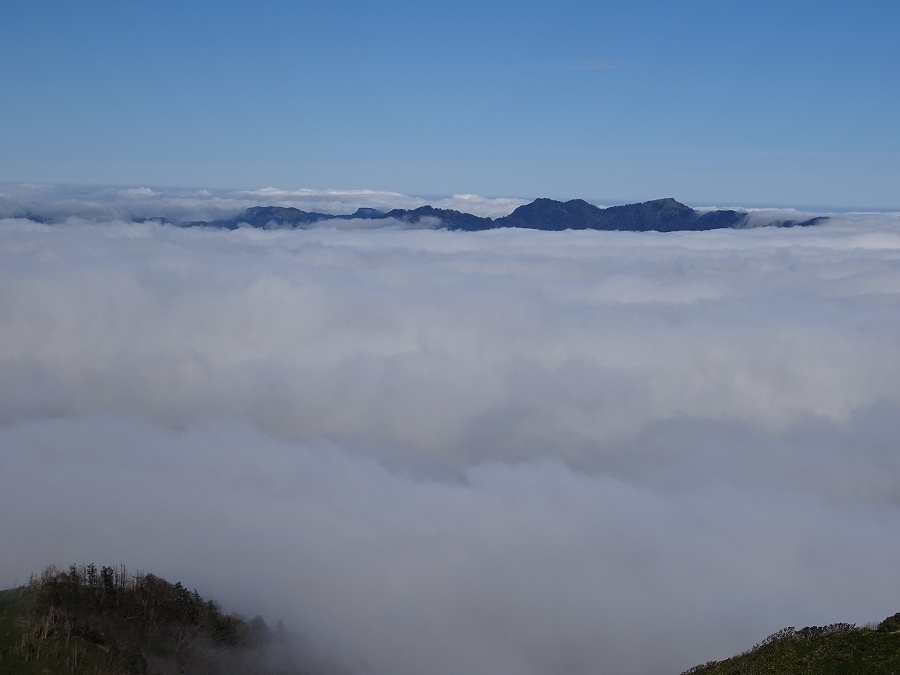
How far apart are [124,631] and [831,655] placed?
7102cm

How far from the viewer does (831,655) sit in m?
57.0

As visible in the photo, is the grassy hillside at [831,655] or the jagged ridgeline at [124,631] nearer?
the grassy hillside at [831,655]

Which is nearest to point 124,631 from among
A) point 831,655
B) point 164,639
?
point 164,639

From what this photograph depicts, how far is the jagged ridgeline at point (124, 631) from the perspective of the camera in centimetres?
7738

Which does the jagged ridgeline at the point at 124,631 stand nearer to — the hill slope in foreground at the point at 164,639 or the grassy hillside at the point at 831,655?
the hill slope in foreground at the point at 164,639

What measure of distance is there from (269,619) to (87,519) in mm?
77270

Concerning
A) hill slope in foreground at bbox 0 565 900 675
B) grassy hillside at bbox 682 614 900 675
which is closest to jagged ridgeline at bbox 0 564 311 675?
hill slope in foreground at bbox 0 565 900 675

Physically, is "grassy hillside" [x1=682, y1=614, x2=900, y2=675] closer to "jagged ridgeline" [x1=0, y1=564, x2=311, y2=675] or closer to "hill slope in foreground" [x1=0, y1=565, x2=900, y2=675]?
"hill slope in foreground" [x1=0, y1=565, x2=900, y2=675]

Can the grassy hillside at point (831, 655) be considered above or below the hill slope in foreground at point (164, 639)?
above

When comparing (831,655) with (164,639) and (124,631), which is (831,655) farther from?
(124,631)

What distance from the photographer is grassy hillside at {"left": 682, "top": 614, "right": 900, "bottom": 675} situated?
180 ft

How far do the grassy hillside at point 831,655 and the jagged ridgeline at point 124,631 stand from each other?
56.0 m

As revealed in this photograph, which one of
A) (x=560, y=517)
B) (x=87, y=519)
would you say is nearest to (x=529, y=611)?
(x=560, y=517)

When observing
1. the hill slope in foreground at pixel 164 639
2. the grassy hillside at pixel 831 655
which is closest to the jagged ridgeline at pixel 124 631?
the hill slope in foreground at pixel 164 639
